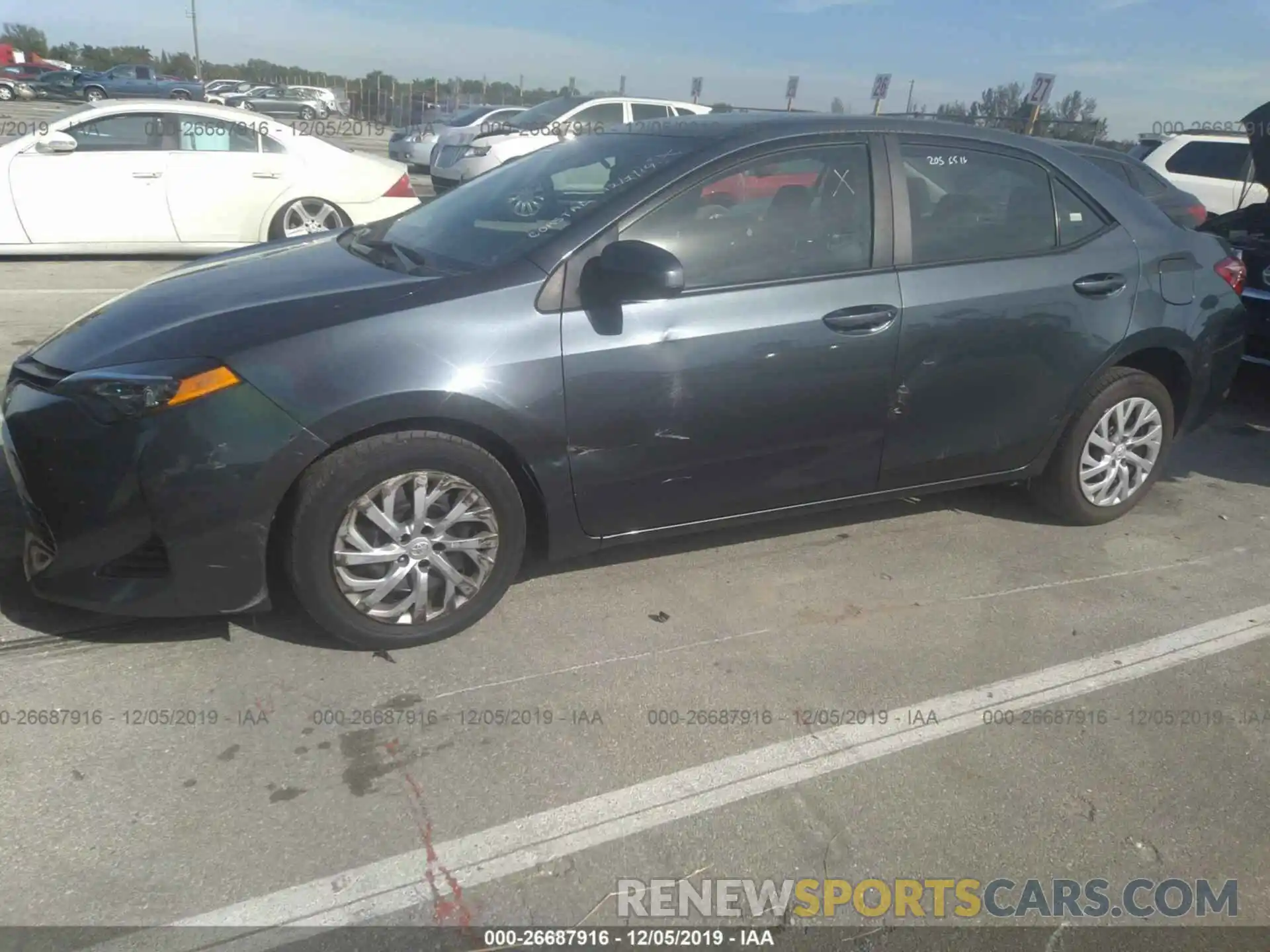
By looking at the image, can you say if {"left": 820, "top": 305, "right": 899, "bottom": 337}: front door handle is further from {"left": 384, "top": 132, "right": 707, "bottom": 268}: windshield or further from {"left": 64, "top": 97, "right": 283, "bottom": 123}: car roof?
{"left": 64, "top": 97, "right": 283, "bottom": 123}: car roof

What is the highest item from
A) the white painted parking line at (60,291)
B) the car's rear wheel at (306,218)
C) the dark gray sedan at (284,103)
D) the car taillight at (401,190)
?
the car taillight at (401,190)

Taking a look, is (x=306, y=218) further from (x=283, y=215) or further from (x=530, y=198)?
(x=530, y=198)

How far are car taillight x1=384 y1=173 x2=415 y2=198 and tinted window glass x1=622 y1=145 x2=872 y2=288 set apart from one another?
685cm

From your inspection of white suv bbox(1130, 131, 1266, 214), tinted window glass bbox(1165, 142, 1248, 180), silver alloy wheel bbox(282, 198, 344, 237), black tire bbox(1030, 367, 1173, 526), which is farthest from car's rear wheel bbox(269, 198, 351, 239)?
tinted window glass bbox(1165, 142, 1248, 180)

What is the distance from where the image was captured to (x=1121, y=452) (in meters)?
4.59

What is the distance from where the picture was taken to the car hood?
3117 mm

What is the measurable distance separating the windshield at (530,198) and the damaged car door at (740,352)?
22 centimetres

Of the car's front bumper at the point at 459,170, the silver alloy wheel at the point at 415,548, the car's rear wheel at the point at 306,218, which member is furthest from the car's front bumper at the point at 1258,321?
the car's front bumper at the point at 459,170

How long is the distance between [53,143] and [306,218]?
2.10 m

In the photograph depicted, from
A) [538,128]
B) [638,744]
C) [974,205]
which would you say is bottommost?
[638,744]

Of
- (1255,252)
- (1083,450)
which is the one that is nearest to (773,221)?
(1083,450)

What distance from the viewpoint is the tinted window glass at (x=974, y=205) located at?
3.96 meters

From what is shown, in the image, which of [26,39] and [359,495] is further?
[26,39]

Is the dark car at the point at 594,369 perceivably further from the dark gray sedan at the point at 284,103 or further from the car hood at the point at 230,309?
the dark gray sedan at the point at 284,103
